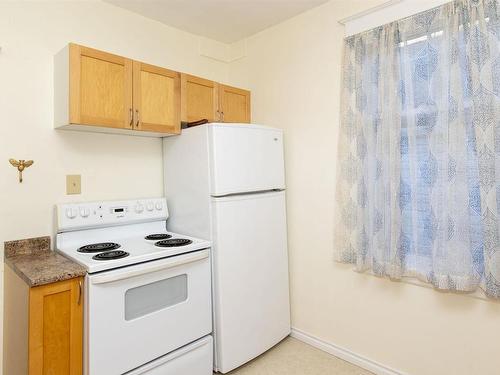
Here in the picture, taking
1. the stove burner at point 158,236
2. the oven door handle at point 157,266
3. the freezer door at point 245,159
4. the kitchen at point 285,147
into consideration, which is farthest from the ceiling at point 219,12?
the oven door handle at point 157,266

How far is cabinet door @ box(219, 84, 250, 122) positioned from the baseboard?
5.92ft

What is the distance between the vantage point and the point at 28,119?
6.13 feet

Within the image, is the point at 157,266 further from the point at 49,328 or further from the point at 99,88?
the point at 99,88

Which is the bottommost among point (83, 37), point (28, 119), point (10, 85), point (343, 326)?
point (343, 326)

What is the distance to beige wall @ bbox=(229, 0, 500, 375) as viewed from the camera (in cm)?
170

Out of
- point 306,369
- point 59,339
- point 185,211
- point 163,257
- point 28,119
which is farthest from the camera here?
point 185,211

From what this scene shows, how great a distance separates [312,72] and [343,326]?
1.86 m

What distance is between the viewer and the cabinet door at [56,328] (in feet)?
4.45

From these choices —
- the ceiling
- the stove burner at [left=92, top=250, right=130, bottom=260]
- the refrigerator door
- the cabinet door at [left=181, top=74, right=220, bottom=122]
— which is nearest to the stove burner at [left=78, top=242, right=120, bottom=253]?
the stove burner at [left=92, top=250, right=130, bottom=260]

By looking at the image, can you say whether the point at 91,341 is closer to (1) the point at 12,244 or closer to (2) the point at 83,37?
(1) the point at 12,244

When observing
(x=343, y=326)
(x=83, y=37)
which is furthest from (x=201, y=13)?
(x=343, y=326)

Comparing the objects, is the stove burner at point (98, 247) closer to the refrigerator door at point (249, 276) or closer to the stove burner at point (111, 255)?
the stove burner at point (111, 255)

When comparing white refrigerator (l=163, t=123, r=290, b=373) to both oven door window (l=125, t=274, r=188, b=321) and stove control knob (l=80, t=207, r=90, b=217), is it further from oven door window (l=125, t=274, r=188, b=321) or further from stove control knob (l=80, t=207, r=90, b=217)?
stove control knob (l=80, t=207, r=90, b=217)

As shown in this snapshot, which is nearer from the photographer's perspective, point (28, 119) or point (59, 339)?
point (59, 339)
